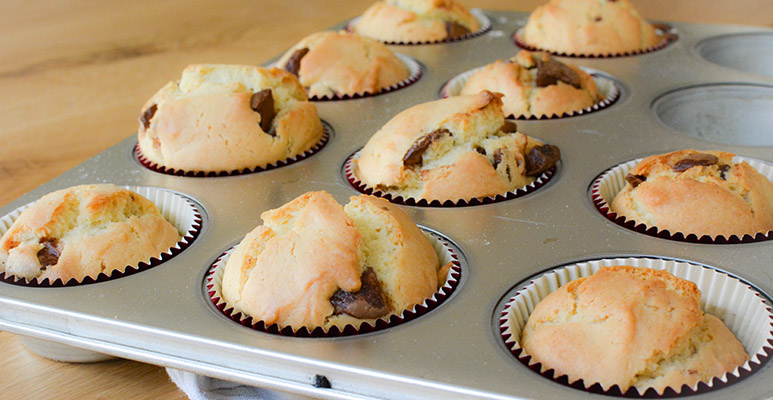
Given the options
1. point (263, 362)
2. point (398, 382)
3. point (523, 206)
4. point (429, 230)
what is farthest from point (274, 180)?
point (398, 382)

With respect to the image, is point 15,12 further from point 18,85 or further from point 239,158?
point 239,158

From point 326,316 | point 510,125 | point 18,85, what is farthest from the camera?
point 18,85

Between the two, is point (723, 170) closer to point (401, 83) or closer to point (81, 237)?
point (401, 83)

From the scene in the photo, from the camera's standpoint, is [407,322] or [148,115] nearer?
[407,322]

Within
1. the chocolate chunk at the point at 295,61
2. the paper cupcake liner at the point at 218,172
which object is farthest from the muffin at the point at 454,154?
the chocolate chunk at the point at 295,61

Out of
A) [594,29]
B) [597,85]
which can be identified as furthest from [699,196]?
[594,29]

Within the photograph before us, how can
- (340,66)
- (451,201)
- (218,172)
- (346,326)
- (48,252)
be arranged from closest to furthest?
(346,326) < (48,252) < (451,201) < (218,172) < (340,66)

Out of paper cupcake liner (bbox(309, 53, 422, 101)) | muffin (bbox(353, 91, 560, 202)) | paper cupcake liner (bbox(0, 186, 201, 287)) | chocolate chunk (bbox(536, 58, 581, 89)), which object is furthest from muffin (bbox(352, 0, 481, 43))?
paper cupcake liner (bbox(0, 186, 201, 287))

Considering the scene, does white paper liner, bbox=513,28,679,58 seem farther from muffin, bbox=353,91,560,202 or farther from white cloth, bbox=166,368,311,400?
white cloth, bbox=166,368,311,400
